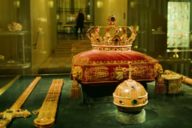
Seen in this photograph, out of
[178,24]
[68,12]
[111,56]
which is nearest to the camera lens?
[111,56]

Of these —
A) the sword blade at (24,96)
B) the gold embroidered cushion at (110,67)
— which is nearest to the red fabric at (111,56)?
the gold embroidered cushion at (110,67)

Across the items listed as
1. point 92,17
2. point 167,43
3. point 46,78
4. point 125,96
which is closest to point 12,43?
point 46,78

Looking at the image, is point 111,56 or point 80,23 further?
point 80,23

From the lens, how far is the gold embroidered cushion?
159 inches

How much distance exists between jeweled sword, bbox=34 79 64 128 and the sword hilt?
0.62ft

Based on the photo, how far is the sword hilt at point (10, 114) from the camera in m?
3.29

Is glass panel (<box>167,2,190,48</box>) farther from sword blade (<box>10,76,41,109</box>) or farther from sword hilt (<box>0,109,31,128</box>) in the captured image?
sword hilt (<box>0,109,31,128</box>)

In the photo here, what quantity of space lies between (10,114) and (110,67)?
4.65ft

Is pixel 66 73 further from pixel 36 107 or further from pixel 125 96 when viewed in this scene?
pixel 125 96

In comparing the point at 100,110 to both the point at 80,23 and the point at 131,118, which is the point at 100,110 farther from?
the point at 80,23

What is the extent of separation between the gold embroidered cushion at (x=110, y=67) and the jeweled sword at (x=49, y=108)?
498mm

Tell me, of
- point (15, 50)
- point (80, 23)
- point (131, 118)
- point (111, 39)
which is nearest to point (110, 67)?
point (111, 39)

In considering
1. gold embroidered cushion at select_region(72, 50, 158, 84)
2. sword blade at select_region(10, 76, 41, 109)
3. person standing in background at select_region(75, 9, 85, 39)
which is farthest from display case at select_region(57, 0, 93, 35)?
gold embroidered cushion at select_region(72, 50, 158, 84)

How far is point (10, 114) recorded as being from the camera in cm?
354
